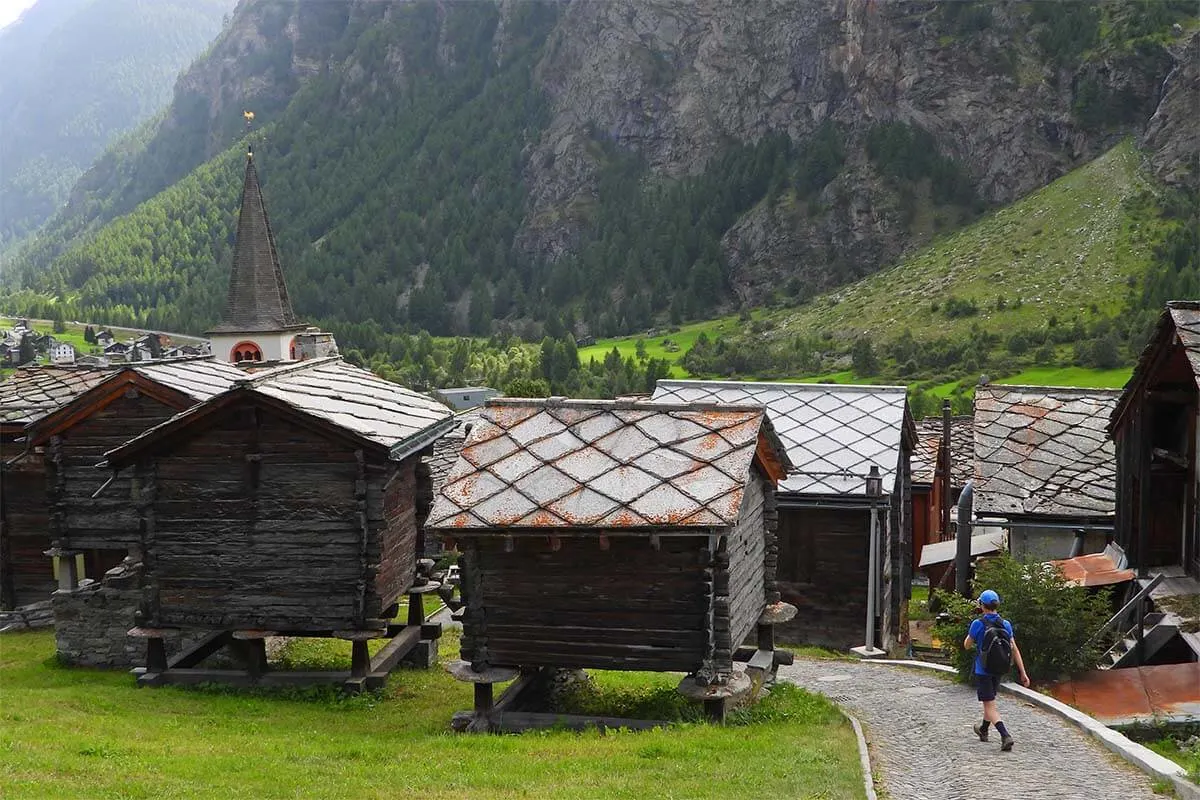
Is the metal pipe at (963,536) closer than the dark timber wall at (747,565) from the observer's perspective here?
No

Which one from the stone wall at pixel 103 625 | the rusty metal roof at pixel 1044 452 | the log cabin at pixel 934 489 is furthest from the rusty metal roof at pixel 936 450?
the stone wall at pixel 103 625

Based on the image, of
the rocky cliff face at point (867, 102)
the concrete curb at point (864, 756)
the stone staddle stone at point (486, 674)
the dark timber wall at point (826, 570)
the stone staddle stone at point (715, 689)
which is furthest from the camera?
the rocky cliff face at point (867, 102)

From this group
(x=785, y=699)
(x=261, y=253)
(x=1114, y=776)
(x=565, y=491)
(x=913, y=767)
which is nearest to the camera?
(x=1114, y=776)

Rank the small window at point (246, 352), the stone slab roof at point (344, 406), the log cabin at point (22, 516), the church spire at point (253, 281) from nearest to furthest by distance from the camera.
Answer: the stone slab roof at point (344, 406) < the log cabin at point (22, 516) < the small window at point (246, 352) < the church spire at point (253, 281)

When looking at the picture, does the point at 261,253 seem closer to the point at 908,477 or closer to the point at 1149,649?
the point at 908,477

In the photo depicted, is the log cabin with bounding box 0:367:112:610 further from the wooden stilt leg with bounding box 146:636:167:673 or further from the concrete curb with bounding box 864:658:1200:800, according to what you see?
the concrete curb with bounding box 864:658:1200:800

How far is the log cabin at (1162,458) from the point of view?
15.9 metres

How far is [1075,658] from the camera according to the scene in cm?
1527

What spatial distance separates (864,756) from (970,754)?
1.15 meters

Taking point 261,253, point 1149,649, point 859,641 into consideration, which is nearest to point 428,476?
point 859,641

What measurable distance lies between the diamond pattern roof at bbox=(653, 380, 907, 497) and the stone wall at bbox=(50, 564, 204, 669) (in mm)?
10285

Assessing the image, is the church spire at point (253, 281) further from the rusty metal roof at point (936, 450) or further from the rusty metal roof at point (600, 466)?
the rusty metal roof at point (600, 466)

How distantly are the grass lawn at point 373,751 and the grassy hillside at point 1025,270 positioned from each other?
3674 inches

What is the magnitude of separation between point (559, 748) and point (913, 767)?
3.87 m
